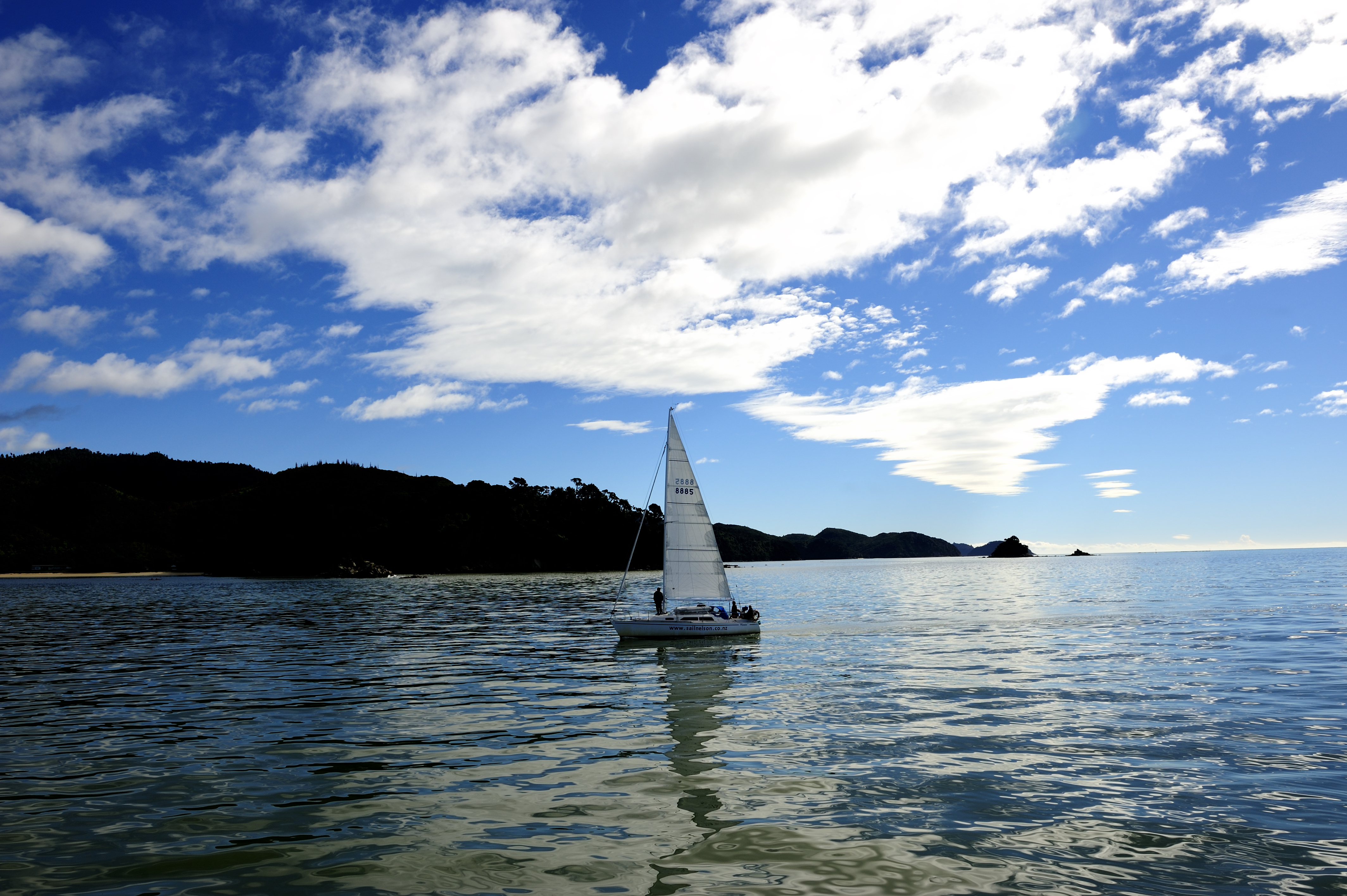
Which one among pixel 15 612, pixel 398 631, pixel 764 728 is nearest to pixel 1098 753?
pixel 764 728

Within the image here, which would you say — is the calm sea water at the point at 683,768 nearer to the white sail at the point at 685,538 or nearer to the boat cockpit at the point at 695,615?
the boat cockpit at the point at 695,615

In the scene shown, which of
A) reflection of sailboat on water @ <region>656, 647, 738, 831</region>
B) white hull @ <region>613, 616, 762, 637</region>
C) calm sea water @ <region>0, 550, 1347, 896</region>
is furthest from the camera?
white hull @ <region>613, 616, 762, 637</region>

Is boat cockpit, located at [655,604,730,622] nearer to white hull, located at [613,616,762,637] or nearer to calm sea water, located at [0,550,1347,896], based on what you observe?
white hull, located at [613,616,762,637]

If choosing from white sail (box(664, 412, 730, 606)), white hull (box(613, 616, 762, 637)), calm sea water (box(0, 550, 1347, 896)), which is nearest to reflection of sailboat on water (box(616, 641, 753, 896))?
calm sea water (box(0, 550, 1347, 896))

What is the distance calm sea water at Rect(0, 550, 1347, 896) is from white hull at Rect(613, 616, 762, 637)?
2.26 metres

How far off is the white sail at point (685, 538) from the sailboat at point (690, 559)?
26 millimetres

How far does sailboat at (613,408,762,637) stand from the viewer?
142ft

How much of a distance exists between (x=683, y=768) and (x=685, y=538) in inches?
1141

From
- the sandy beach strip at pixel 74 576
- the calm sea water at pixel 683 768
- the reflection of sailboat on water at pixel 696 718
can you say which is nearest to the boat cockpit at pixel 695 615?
the calm sea water at pixel 683 768

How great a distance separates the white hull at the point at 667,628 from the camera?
4203 centimetres

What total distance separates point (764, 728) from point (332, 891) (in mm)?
12082

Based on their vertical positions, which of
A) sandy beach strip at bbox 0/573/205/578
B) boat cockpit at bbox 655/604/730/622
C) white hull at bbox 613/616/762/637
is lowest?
sandy beach strip at bbox 0/573/205/578

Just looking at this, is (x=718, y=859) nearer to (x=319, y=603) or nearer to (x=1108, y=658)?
(x=1108, y=658)

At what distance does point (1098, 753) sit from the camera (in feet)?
54.2
